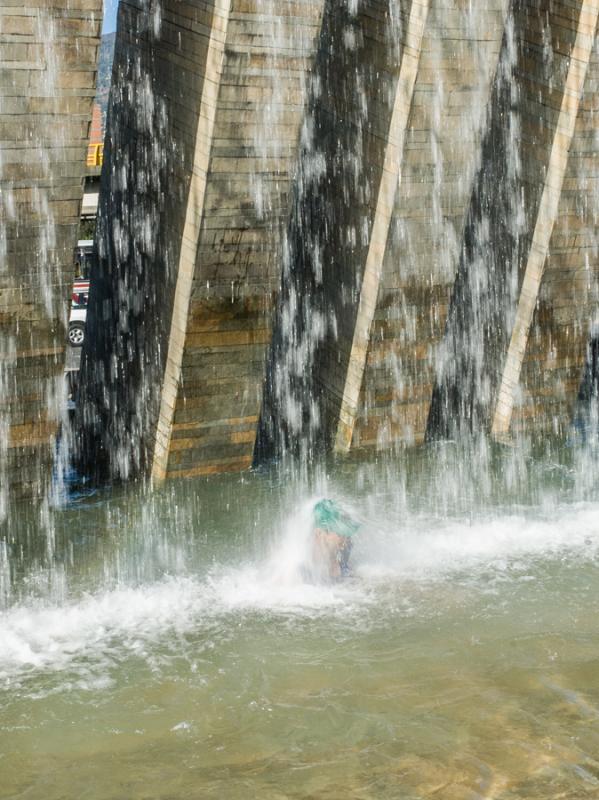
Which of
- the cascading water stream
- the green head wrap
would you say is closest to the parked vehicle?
the cascading water stream

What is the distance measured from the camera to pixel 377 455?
14992mm

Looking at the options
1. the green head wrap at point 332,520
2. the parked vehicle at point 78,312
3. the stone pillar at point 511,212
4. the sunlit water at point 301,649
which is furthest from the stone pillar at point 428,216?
the parked vehicle at point 78,312


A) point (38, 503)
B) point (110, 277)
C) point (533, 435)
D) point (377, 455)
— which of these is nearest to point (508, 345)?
point (533, 435)

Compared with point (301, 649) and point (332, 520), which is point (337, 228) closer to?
point (332, 520)

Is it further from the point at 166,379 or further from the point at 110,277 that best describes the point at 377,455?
the point at 110,277

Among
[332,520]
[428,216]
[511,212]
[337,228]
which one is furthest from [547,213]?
[332,520]

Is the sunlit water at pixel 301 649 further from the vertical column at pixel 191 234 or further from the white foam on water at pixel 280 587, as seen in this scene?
the vertical column at pixel 191 234

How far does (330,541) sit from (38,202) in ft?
13.9

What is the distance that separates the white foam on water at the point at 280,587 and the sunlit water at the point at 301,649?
26 millimetres

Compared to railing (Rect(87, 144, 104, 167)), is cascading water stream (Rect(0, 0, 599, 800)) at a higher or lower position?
lower

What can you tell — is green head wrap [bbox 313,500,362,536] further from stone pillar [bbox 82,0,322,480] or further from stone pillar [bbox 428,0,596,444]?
stone pillar [bbox 428,0,596,444]

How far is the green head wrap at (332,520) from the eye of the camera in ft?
33.7

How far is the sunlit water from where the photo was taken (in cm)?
737

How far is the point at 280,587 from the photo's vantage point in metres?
10.6
